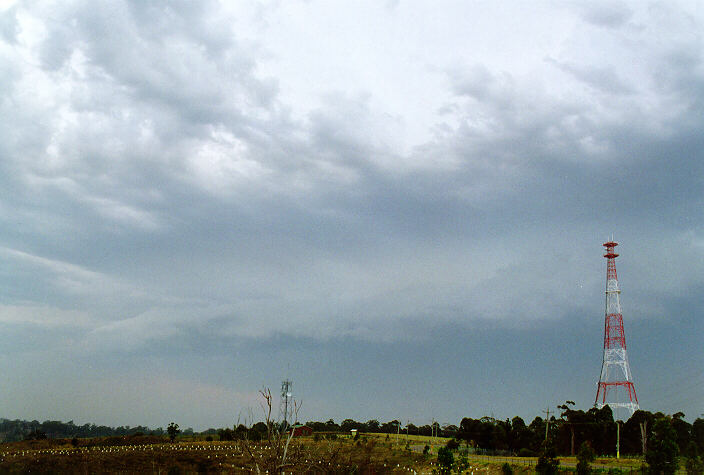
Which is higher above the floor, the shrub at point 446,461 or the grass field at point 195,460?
the shrub at point 446,461

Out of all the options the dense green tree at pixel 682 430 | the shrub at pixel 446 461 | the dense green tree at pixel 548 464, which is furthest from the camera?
the dense green tree at pixel 682 430

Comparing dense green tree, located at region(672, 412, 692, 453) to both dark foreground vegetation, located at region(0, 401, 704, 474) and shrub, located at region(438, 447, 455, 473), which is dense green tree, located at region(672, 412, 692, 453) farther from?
shrub, located at region(438, 447, 455, 473)

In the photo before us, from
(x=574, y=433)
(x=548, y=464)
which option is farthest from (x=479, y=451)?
(x=548, y=464)

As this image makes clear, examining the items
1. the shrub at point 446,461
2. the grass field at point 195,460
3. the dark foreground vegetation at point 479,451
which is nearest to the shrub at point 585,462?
the dark foreground vegetation at point 479,451

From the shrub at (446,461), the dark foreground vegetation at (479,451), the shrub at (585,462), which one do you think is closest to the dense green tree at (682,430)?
the dark foreground vegetation at (479,451)

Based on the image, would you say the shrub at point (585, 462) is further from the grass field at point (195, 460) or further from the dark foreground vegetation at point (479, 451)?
the grass field at point (195, 460)

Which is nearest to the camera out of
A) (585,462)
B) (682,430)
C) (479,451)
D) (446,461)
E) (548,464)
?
(585,462)

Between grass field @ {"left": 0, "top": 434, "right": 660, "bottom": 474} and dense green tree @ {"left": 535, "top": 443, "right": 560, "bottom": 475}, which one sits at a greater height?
dense green tree @ {"left": 535, "top": 443, "right": 560, "bottom": 475}

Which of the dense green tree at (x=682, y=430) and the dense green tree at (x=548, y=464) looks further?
the dense green tree at (x=682, y=430)

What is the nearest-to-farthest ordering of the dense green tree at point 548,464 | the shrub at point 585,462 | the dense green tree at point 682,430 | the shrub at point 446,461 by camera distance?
the shrub at point 585,462 → the dense green tree at point 548,464 → the shrub at point 446,461 → the dense green tree at point 682,430

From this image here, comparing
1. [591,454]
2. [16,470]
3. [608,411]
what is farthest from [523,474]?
[16,470]

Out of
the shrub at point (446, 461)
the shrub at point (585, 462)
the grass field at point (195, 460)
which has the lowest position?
the grass field at point (195, 460)

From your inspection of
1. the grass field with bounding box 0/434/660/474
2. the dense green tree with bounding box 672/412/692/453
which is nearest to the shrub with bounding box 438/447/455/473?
the grass field with bounding box 0/434/660/474

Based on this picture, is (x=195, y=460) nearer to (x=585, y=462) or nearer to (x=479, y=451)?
(x=479, y=451)
